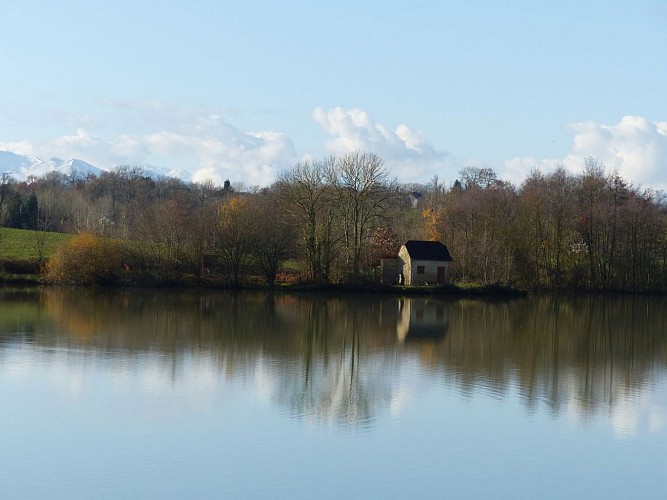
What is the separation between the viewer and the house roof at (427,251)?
49.4 metres

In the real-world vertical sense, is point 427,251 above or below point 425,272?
above

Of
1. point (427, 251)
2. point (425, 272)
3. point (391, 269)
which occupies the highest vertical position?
point (427, 251)

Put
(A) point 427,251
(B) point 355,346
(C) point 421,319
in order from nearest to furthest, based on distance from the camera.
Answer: (B) point 355,346 → (C) point 421,319 → (A) point 427,251

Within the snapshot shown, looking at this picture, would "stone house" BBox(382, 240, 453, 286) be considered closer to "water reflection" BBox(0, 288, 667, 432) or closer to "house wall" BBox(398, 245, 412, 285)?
"house wall" BBox(398, 245, 412, 285)

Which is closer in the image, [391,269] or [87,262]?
[87,262]

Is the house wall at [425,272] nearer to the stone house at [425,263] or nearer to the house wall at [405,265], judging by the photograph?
the stone house at [425,263]

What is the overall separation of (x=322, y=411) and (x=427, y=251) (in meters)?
35.9

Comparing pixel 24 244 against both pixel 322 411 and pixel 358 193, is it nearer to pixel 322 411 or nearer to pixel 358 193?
pixel 358 193

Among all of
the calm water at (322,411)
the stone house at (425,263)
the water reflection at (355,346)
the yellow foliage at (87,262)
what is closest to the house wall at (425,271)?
the stone house at (425,263)

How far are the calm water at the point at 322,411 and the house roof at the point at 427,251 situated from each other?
2131 centimetres

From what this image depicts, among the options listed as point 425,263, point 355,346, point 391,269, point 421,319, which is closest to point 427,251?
point 425,263

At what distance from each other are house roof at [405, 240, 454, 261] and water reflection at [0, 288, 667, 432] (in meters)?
10.6

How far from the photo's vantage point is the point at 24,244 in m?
52.3

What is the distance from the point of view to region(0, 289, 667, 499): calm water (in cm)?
1056
